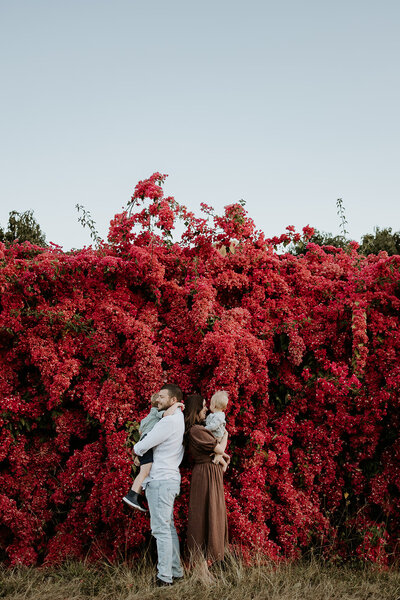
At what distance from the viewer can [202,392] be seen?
19.1 ft

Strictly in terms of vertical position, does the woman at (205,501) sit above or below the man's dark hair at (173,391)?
below

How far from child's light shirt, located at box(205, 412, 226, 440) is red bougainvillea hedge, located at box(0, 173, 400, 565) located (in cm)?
40

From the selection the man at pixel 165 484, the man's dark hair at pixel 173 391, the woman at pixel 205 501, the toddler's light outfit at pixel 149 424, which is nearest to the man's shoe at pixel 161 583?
the man at pixel 165 484

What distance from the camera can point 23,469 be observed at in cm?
570

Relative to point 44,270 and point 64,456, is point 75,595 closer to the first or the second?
point 64,456

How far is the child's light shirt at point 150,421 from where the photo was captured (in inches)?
201

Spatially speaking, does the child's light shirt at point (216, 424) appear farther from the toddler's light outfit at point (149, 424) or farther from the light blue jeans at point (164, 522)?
the light blue jeans at point (164, 522)

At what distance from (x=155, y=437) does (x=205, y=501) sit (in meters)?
0.83

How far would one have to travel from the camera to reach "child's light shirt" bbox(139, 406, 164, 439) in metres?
5.10

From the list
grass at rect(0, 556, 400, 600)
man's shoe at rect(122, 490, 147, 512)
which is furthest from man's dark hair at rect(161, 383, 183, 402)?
grass at rect(0, 556, 400, 600)

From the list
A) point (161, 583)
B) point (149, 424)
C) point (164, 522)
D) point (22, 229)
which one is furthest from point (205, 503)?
point (22, 229)

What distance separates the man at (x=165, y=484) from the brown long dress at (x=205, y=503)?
18 cm

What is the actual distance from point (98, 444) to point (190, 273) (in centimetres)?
245

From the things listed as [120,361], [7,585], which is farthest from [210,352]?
[7,585]
